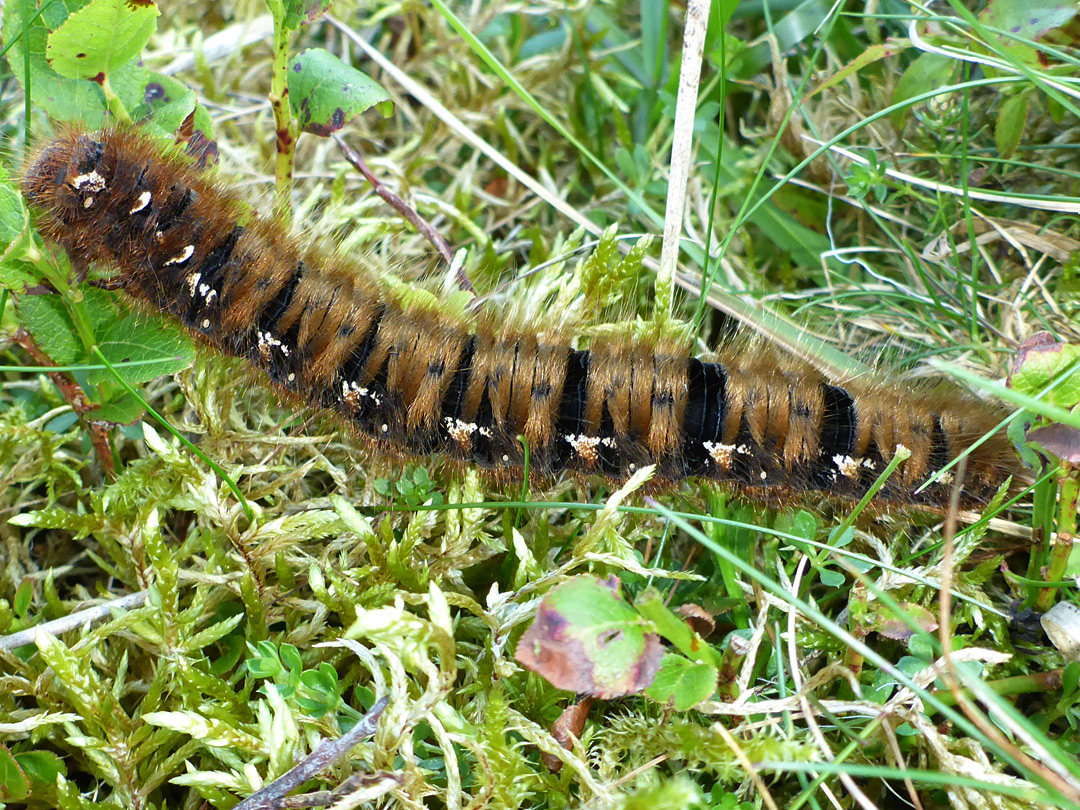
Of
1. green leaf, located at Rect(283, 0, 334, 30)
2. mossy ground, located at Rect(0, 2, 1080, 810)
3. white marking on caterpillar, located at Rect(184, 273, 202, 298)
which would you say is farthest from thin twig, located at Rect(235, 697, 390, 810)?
green leaf, located at Rect(283, 0, 334, 30)

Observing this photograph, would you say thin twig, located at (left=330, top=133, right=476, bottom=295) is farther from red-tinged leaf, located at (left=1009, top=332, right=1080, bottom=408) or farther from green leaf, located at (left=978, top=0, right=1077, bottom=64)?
green leaf, located at (left=978, top=0, right=1077, bottom=64)

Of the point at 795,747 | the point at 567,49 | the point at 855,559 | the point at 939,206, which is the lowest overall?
the point at 795,747

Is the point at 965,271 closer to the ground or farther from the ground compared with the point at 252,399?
farther from the ground

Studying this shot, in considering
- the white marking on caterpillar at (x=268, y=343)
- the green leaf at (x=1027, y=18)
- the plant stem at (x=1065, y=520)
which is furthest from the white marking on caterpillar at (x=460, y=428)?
the green leaf at (x=1027, y=18)

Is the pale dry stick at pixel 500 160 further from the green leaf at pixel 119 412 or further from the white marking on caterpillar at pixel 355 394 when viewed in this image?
the green leaf at pixel 119 412

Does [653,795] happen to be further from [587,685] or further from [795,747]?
[795,747]

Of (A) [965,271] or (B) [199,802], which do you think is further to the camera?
(A) [965,271]

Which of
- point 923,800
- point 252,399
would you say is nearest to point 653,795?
point 923,800
